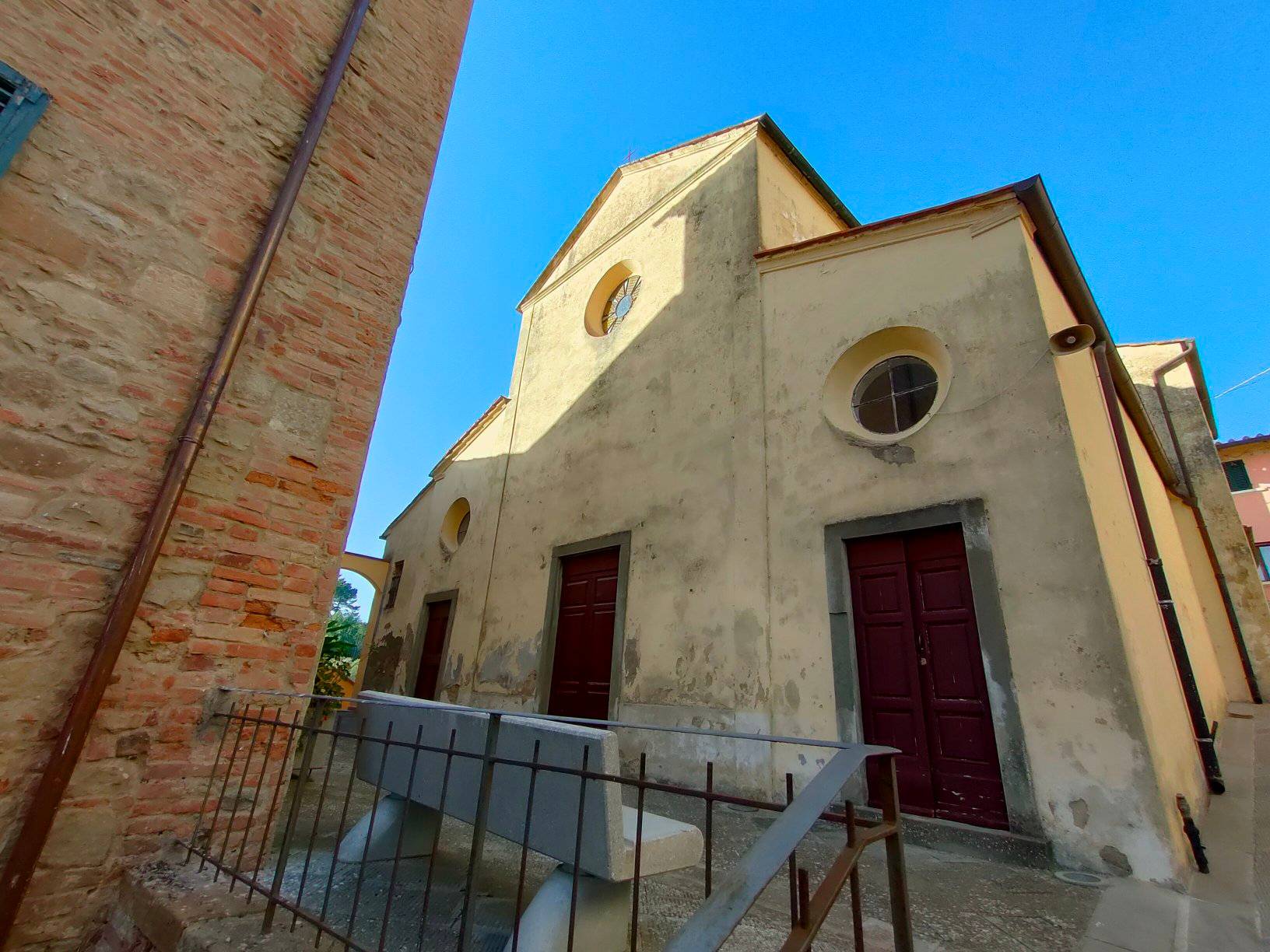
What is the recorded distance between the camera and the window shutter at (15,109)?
2574 millimetres

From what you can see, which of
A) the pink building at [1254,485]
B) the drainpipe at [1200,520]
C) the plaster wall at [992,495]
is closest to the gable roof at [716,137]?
the plaster wall at [992,495]

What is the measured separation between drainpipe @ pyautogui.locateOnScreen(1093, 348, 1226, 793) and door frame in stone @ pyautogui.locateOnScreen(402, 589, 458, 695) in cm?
859

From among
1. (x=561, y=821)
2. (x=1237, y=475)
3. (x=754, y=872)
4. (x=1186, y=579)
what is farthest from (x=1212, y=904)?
(x=1237, y=475)

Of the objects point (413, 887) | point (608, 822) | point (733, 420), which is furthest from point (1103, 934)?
point (733, 420)

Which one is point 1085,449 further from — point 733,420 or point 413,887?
point 413,887

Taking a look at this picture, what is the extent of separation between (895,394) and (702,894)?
4.37 meters

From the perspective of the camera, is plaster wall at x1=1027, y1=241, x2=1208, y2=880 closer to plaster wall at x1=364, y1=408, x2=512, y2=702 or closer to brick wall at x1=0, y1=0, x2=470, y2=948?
brick wall at x1=0, y1=0, x2=470, y2=948

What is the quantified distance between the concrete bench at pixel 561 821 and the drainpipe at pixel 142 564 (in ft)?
4.41

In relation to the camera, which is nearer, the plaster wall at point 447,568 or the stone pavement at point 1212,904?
the stone pavement at point 1212,904

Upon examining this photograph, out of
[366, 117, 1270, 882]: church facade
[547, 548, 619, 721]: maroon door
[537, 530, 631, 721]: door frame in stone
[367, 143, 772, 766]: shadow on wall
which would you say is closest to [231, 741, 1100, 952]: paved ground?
[366, 117, 1270, 882]: church facade

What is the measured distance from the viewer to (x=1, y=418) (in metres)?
2.42

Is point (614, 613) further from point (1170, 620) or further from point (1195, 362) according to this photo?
point (1195, 362)

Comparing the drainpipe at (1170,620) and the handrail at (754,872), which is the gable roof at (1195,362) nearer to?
the drainpipe at (1170,620)

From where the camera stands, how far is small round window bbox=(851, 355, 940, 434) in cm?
504
